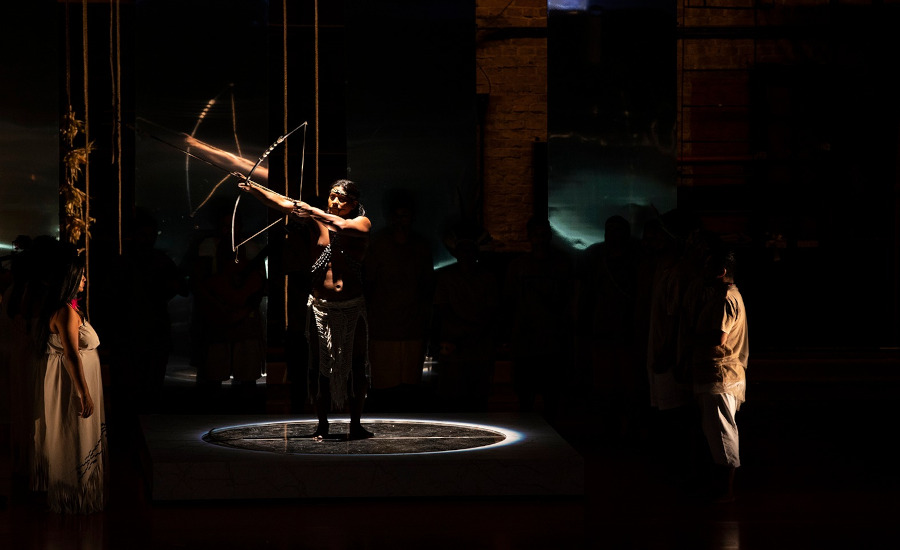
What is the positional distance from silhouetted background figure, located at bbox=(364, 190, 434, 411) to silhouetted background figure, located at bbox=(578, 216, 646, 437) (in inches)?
44.2

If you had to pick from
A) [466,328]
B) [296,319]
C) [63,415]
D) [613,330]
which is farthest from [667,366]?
[296,319]

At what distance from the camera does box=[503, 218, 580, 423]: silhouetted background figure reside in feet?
26.8

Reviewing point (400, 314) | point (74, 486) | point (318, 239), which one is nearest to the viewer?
point (74, 486)

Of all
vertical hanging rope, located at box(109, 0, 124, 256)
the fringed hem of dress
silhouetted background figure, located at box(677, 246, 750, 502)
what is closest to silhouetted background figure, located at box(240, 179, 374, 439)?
the fringed hem of dress

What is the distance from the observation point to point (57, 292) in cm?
593

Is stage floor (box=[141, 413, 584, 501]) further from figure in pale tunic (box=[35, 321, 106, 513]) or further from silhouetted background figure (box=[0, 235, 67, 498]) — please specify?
silhouetted background figure (box=[0, 235, 67, 498])

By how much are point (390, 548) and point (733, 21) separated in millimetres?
6335

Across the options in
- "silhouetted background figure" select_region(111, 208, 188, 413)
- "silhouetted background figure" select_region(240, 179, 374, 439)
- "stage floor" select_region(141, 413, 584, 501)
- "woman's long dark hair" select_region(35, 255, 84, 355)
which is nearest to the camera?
"woman's long dark hair" select_region(35, 255, 84, 355)

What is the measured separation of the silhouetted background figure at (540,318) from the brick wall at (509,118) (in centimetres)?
144

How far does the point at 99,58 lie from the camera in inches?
353

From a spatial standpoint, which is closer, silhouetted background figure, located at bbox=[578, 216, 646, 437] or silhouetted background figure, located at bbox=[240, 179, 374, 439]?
silhouetted background figure, located at bbox=[240, 179, 374, 439]

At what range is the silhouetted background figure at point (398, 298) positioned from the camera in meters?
8.66

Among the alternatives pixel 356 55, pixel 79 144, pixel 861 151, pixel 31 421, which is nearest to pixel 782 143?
pixel 861 151

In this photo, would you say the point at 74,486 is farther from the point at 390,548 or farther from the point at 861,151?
the point at 861,151
